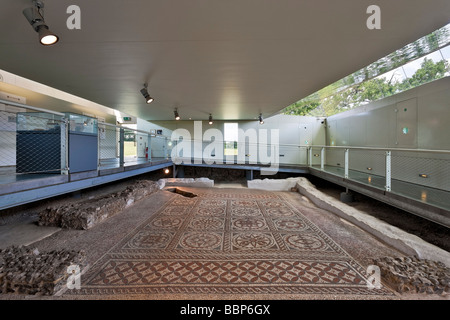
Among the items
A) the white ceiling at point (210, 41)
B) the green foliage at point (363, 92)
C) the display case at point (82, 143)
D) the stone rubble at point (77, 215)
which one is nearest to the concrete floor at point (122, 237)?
the stone rubble at point (77, 215)

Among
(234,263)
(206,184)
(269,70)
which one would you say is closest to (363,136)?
(269,70)

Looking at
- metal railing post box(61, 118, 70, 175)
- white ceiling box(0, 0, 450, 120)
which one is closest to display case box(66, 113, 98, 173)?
metal railing post box(61, 118, 70, 175)

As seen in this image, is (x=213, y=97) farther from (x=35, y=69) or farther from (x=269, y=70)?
(x=35, y=69)

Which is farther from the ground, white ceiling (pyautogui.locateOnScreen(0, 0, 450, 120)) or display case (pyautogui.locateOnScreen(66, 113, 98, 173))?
white ceiling (pyautogui.locateOnScreen(0, 0, 450, 120))

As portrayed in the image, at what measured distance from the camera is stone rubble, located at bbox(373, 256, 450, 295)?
199 centimetres

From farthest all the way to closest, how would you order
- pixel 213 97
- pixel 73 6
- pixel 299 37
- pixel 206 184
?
1. pixel 206 184
2. pixel 213 97
3. pixel 299 37
4. pixel 73 6

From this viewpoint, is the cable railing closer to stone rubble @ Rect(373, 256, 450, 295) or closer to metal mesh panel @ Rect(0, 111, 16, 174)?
stone rubble @ Rect(373, 256, 450, 295)

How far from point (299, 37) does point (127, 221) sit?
4.67 metres

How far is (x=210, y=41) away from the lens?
3.17 meters

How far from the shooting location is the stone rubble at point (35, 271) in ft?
6.42

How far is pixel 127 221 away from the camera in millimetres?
4020

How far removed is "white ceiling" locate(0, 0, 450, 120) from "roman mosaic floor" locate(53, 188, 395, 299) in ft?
10.6

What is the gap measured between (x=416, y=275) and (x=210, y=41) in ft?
13.5

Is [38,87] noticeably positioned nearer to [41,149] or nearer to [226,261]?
[41,149]
